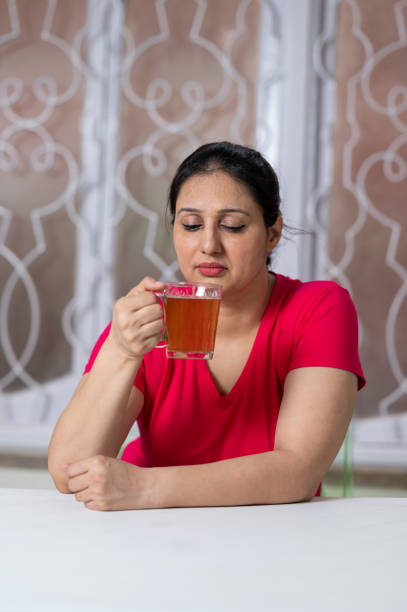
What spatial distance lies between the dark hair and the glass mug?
359mm

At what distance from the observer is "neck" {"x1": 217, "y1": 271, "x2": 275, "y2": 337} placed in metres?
1.50

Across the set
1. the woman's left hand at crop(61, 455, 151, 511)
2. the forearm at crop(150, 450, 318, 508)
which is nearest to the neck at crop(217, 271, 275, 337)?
the forearm at crop(150, 450, 318, 508)

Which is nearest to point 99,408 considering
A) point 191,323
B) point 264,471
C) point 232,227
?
point 191,323

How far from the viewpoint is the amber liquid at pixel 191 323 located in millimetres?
1180

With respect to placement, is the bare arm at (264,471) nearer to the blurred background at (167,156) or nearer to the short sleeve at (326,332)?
the short sleeve at (326,332)

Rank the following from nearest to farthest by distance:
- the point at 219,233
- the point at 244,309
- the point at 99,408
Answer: the point at 99,408 → the point at 219,233 → the point at 244,309

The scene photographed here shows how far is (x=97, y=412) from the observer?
1.27 metres

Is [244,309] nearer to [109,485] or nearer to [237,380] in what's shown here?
[237,380]

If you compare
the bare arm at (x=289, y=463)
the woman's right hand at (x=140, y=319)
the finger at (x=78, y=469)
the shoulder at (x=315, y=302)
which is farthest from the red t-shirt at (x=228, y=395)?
the finger at (x=78, y=469)

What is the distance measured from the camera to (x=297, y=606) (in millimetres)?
645

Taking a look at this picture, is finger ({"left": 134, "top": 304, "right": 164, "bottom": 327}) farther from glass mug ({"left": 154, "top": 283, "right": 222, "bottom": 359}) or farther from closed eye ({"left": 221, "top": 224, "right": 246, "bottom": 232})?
closed eye ({"left": 221, "top": 224, "right": 246, "bottom": 232})


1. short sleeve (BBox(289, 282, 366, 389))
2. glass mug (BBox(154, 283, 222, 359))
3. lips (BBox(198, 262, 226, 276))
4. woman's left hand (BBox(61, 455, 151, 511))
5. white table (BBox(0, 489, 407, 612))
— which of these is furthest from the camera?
lips (BBox(198, 262, 226, 276))

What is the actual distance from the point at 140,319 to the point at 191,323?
0.31 feet

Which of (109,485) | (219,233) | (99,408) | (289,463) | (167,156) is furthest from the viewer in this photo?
(167,156)
